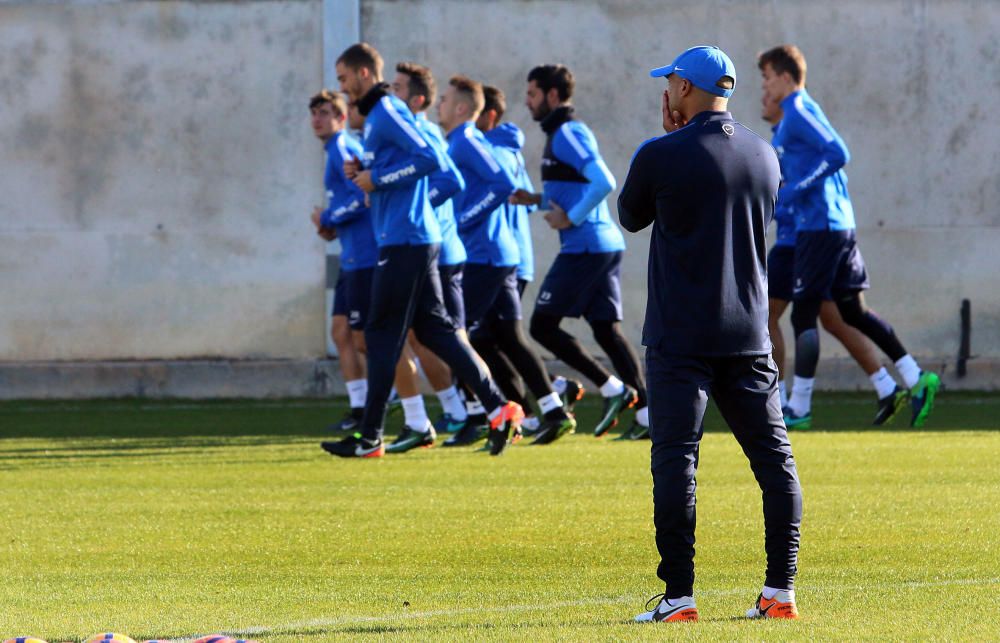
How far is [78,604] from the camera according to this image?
5488 millimetres

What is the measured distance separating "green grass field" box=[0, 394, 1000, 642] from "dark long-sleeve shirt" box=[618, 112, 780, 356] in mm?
840

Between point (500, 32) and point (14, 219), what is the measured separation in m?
5.11

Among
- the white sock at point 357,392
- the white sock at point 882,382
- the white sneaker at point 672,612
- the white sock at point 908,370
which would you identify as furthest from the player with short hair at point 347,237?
the white sneaker at point 672,612

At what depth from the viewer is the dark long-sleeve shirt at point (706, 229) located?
5066 millimetres

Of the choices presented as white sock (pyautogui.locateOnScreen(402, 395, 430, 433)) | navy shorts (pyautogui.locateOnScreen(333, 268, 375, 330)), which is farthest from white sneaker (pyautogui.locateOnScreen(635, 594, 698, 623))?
navy shorts (pyautogui.locateOnScreen(333, 268, 375, 330))

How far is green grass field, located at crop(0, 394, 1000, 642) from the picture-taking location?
16.7 feet

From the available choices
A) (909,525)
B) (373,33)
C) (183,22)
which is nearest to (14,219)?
(183,22)

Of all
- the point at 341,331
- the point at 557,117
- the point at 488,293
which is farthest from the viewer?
the point at 341,331

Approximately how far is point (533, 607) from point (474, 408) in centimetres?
626

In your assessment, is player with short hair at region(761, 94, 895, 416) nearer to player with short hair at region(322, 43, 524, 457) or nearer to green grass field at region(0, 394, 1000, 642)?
green grass field at region(0, 394, 1000, 642)

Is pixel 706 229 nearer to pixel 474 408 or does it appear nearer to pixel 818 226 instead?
pixel 474 408

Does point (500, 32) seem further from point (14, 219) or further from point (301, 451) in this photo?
point (301, 451)

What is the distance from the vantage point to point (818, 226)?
12.0m

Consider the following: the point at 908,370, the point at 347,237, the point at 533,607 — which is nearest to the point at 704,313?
the point at 533,607
